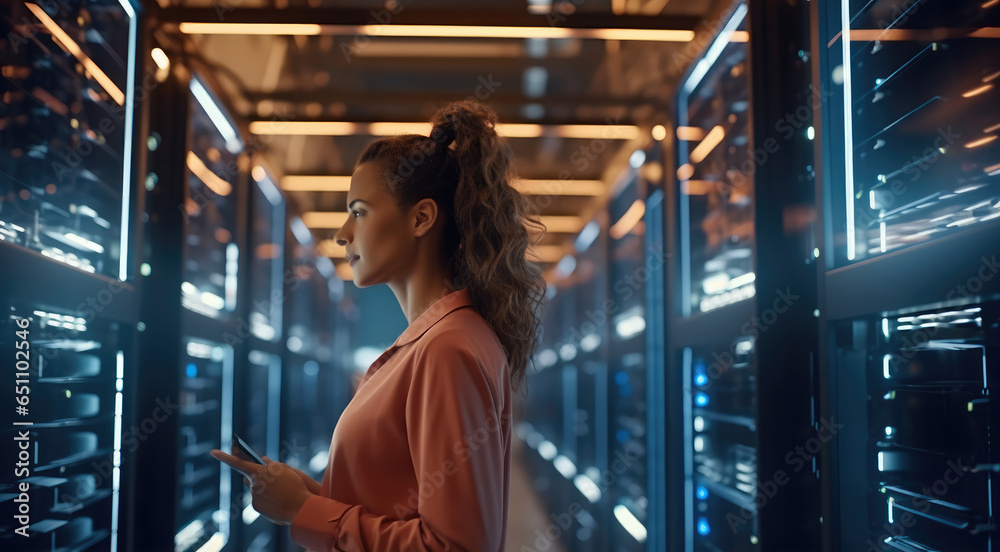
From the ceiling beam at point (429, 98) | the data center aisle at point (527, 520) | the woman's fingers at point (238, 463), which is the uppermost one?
the ceiling beam at point (429, 98)

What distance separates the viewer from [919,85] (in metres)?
1.59

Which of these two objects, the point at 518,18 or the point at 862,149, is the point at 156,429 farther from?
the point at 862,149

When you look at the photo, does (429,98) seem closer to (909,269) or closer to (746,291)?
(746,291)

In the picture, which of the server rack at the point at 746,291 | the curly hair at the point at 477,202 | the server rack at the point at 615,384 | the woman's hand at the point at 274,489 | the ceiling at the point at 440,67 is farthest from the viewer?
the server rack at the point at 615,384

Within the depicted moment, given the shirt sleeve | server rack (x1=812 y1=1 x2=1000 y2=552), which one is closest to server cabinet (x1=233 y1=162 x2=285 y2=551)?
the shirt sleeve

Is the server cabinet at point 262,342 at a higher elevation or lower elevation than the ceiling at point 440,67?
lower

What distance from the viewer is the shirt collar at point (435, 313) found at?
138cm

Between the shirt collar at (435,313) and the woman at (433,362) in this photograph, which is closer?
the woman at (433,362)

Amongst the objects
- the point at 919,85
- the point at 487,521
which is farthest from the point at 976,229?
the point at 487,521

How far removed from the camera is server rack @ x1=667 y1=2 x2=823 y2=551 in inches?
81.9

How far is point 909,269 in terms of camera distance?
58.3 inches

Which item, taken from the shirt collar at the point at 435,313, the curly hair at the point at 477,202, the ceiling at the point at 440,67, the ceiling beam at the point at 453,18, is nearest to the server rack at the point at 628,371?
the ceiling at the point at 440,67

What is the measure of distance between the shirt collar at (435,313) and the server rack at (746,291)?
3.57ft

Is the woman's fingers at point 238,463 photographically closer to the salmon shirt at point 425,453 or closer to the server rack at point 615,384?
the salmon shirt at point 425,453
